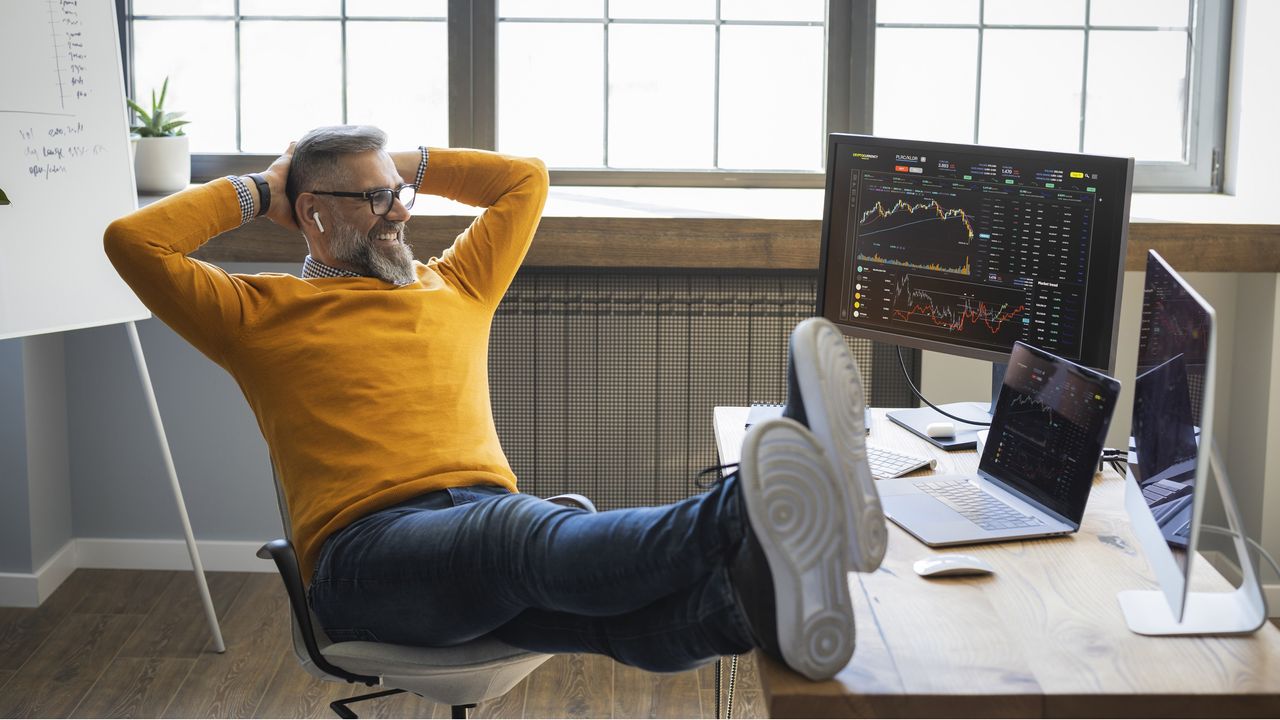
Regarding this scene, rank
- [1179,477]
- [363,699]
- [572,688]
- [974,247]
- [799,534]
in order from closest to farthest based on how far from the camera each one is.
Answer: [799,534] → [1179,477] → [363,699] → [974,247] → [572,688]

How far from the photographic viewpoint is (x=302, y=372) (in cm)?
184

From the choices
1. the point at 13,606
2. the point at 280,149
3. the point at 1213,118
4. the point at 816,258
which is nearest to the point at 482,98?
the point at 280,149

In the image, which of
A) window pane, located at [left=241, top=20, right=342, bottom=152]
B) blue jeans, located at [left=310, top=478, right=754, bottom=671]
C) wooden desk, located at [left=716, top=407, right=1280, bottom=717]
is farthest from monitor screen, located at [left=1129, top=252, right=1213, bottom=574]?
window pane, located at [left=241, top=20, right=342, bottom=152]

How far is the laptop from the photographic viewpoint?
4.99 feet

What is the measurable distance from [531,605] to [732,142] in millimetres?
1960

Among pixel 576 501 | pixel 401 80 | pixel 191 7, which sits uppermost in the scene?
pixel 191 7

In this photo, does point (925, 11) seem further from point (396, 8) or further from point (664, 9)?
point (396, 8)

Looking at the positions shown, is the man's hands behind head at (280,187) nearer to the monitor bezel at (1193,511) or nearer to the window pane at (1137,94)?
the monitor bezel at (1193,511)

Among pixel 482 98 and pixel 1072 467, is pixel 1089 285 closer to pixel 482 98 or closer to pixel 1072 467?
pixel 1072 467

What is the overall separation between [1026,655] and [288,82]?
2.60 metres

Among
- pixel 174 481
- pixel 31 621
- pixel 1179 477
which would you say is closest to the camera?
pixel 1179 477

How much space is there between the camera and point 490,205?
7.48 ft

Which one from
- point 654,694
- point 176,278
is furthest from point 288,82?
point 654,694

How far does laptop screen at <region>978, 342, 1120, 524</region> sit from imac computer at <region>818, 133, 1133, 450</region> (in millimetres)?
250
